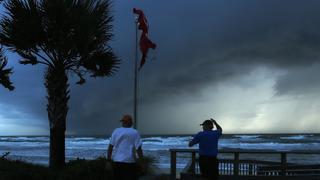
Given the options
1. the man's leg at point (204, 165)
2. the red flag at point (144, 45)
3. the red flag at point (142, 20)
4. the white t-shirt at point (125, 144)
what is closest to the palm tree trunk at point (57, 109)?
the red flag at point (144, 45)

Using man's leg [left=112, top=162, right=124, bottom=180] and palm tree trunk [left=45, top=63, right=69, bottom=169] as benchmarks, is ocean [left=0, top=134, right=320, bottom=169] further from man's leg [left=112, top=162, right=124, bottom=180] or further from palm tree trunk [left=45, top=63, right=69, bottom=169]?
man's leg [left=112, top=162, right=124, bottom=180]

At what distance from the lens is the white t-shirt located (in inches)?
371

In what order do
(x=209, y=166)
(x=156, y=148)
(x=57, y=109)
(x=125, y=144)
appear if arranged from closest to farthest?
(x=125, y=144)
(x=209, y=166)
(x=57, y=109)
(x=156, y=148)

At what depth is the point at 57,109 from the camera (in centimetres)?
1359

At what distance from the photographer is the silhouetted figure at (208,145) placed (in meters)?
11.6

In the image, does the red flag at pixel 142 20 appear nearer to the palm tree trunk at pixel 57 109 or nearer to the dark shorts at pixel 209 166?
the palm tree trunk at pixel 57 109

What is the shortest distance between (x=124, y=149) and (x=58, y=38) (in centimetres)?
475

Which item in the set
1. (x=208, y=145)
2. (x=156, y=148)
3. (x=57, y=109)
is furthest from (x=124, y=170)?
(x=156, y=148)

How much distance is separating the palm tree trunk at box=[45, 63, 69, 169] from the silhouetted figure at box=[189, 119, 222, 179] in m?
3.75

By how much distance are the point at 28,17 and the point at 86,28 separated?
1445mm

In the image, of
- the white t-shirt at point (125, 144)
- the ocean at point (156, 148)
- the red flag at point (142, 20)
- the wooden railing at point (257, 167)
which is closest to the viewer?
the white t-shirt at point (125, 144)

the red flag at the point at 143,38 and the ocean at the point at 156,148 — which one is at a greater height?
the red flag at the point at 143,38

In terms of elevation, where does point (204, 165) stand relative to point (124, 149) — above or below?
below

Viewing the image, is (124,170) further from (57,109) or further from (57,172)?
(57,109)
